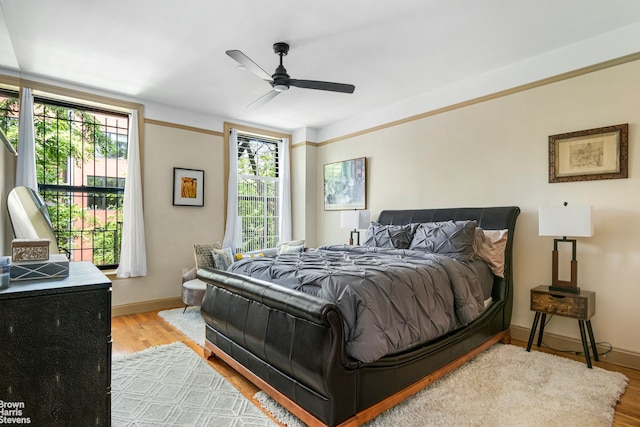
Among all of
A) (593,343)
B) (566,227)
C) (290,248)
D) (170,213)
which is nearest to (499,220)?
(566,227)

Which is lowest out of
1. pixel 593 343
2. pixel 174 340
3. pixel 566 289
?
pixel 174 340

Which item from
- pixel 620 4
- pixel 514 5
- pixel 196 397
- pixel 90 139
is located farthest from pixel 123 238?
pixel 620 4

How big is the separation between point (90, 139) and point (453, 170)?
4.65m

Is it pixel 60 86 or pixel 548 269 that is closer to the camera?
pixel 548 269

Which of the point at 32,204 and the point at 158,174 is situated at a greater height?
the point at 158,174

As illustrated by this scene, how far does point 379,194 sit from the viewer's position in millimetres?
4945

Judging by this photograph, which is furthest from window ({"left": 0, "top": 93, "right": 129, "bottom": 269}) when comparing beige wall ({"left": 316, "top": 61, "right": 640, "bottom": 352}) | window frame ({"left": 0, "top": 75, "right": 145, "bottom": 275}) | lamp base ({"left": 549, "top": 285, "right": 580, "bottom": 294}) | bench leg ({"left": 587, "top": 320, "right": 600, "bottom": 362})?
bench leg ({"left": 587, "top": 320, "right": 600, "bottom": 362})

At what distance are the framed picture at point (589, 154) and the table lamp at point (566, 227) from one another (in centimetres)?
47

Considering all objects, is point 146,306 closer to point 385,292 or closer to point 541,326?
point 385,292

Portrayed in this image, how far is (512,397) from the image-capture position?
2.30m

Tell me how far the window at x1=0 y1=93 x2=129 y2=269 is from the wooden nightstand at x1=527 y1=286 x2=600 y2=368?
4.95 meters

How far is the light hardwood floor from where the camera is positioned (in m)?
2.19

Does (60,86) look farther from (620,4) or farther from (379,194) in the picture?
(620,4)

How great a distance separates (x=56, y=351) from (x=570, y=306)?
3522mm
